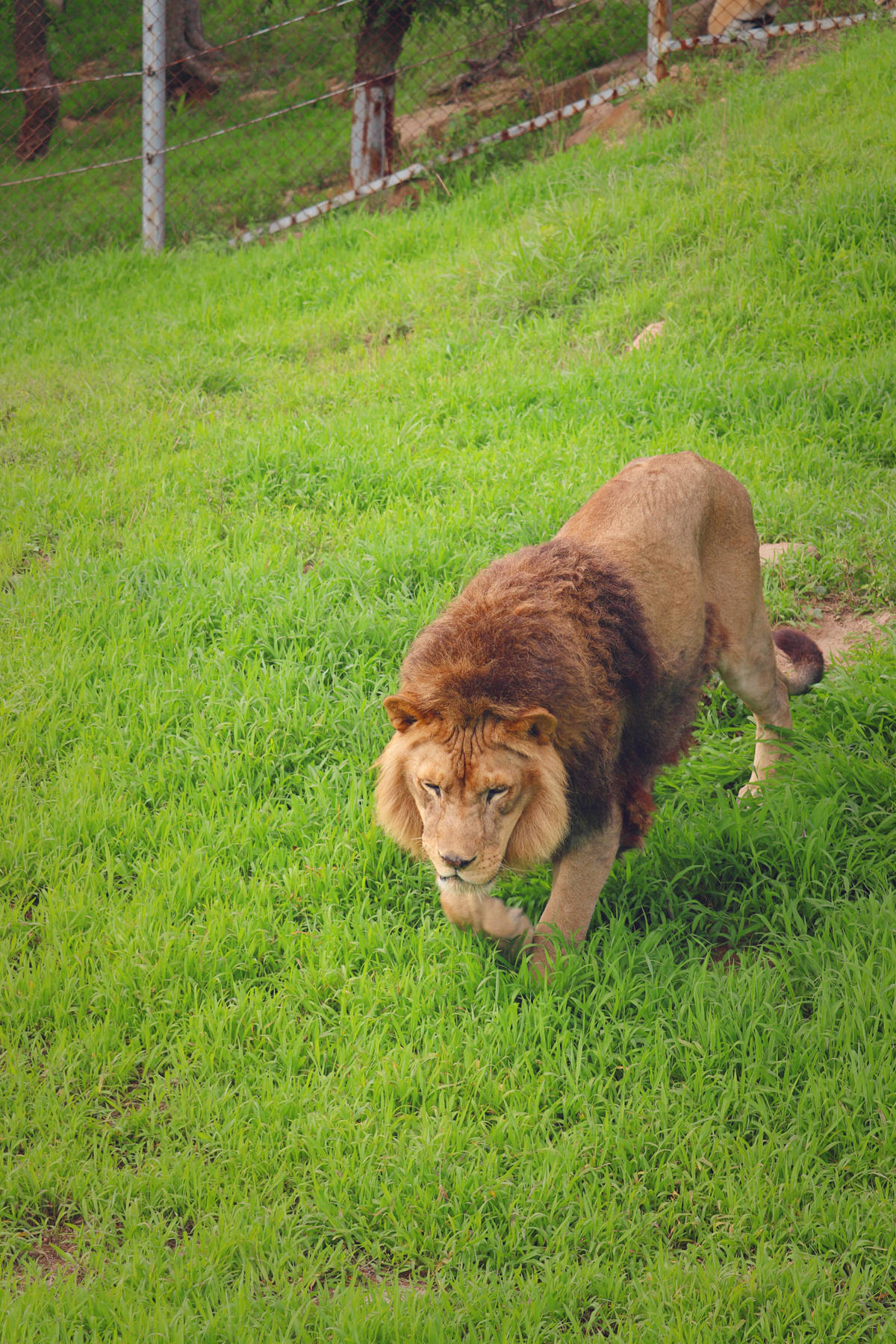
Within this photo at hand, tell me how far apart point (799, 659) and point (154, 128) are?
8.19 meters

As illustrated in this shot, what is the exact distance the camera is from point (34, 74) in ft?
47.4

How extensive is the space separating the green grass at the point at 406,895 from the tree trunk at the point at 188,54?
430 inches

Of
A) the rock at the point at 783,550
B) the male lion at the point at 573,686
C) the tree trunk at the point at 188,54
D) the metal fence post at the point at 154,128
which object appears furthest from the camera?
the tree trunk at the point at 188,54

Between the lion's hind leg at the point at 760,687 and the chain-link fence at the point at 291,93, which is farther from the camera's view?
the chain-link fence at the point at 291,93

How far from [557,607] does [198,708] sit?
186 centimetres

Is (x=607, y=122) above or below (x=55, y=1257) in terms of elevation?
above

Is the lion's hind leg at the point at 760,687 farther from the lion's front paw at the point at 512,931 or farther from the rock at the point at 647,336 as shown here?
the rock at the point at 647,336

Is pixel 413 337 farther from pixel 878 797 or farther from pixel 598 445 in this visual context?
pixel 878 797

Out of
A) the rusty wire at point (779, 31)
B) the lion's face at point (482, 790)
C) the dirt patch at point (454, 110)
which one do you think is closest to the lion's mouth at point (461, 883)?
the lion's face at point (482, 790)

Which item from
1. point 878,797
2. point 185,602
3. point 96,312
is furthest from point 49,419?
point 878,797

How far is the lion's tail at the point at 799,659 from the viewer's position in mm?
4277

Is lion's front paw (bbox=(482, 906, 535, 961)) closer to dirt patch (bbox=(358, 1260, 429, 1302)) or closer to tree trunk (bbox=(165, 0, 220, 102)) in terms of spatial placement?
dirt patch (bbox=(358, 1260, 429, 1302))

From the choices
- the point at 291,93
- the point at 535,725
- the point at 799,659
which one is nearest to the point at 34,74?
the point at 291,93

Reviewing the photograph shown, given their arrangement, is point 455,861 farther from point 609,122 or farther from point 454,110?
point 454,110
